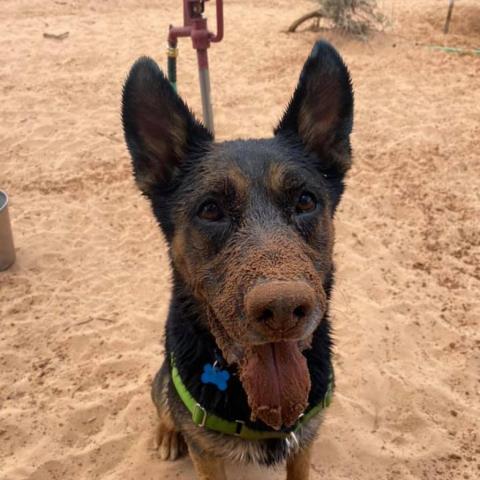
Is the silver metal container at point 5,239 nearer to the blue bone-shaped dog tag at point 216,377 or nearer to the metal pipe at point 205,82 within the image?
the metal pipe at point 205,82

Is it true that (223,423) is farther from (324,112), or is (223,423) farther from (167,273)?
(167,273)

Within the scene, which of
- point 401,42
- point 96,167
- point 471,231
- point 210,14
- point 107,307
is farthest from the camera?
point 210,14

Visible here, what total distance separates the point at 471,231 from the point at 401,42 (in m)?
6.38

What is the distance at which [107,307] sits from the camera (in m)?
4.71

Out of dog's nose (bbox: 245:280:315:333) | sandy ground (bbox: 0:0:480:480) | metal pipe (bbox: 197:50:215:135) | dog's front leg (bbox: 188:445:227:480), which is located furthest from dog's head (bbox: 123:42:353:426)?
metal pipe (bbox: 197:50:215:135)

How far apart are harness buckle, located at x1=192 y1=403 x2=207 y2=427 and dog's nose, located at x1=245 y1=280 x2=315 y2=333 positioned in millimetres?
930

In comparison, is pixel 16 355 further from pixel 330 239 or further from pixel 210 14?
pixel 210 14

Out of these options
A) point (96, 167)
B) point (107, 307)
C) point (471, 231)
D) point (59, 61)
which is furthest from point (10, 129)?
point (471, 231)

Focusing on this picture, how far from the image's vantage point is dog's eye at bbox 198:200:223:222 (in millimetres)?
2390

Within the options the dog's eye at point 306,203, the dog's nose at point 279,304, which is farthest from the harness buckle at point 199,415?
the dog's eye at point 306,203

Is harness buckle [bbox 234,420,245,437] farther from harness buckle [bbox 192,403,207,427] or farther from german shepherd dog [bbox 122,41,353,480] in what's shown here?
harness buckle [bbox 192,403,207,427]

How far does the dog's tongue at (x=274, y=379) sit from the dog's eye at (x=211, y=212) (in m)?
0.59

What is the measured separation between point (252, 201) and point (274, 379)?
74 centimetres

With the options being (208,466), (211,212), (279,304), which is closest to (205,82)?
(211,212)
